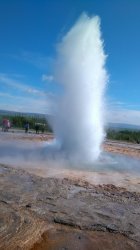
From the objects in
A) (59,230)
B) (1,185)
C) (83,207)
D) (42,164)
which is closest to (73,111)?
(42,164)

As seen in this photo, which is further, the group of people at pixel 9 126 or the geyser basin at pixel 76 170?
the group of people at pixel 9 126

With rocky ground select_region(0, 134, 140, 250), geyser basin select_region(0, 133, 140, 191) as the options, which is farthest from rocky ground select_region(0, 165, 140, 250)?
geyser basin select_region(0, 133, 140, 191)

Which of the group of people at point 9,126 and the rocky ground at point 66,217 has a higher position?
the group of people at point 9,126

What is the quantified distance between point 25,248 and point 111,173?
8.00 m

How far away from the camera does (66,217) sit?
654 cm

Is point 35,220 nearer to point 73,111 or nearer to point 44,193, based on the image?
point 44,193

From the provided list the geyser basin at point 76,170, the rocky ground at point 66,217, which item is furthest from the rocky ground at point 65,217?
the geyser basin at point 76,170

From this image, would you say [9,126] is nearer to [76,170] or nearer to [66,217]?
[76,170]

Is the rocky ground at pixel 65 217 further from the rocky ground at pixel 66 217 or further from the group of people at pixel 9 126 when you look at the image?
the group of people at pixel 9 126

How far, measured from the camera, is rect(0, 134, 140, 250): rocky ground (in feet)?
18.1

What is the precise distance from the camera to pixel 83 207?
7277 mm

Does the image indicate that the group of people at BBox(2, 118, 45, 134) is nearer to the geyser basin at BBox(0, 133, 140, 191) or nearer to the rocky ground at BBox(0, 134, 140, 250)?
the geyser basin at BBox(0, 133, 140, 191)

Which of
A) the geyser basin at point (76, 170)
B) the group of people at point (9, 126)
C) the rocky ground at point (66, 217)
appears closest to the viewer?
the rocky ground at point (66, 217)

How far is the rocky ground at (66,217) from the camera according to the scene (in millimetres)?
5520
